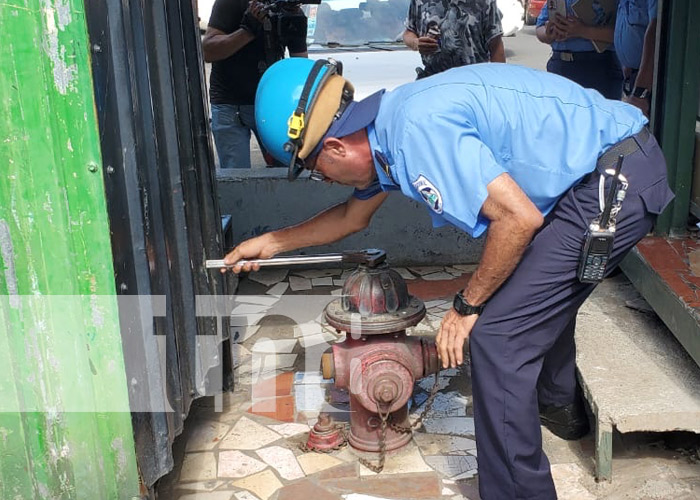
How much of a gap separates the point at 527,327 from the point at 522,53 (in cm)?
1443

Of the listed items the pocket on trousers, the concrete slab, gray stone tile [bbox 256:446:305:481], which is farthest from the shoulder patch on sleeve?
gray stone tile [bbox 256:446:305:481]

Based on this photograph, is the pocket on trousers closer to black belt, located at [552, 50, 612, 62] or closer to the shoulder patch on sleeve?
the shoulder patch on sleeve

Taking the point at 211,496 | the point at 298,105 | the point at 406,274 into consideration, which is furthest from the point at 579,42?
the point at 211,496

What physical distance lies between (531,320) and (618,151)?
669mm

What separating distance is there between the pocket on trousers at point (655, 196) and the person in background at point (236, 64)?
138 inches

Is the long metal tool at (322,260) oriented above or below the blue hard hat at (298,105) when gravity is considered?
below

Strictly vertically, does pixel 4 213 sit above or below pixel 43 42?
below

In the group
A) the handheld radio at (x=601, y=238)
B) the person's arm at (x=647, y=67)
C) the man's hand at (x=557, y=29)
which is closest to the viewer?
the handheld radio at (x=601, y=238)

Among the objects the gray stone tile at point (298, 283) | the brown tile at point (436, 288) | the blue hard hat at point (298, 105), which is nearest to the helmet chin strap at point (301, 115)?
the blue hard hat at point (298, 105)

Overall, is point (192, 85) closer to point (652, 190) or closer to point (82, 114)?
point (82, 114)

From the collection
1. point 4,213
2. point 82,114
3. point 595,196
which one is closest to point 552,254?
point 595,196

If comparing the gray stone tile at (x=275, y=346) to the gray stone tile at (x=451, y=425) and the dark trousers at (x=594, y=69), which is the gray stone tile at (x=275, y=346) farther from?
the dark trousers at (x=594, y=69)

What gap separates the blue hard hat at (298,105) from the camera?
284cm

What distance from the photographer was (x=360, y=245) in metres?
5.82
